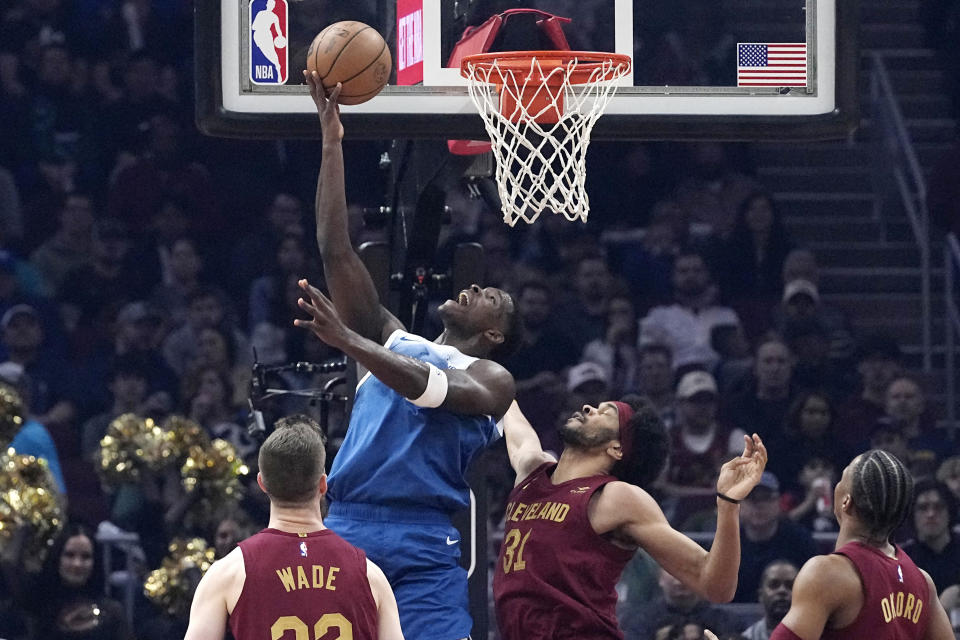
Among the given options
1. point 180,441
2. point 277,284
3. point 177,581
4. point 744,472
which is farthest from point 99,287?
point 744,472

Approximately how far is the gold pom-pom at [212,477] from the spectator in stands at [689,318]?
2.80m

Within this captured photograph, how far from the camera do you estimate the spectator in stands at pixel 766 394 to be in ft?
30.6

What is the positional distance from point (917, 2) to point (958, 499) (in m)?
4.51

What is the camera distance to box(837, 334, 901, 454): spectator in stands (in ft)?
30.7

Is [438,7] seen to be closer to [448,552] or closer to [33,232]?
[448,552]

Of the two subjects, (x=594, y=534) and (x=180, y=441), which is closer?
(x=594, y=534)

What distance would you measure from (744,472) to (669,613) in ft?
9.81

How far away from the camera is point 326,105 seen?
5.00 metres

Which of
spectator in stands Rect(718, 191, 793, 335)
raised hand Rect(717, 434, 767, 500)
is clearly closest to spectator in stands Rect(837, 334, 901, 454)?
spectator in stands Rect(718, 191, 793, 335)

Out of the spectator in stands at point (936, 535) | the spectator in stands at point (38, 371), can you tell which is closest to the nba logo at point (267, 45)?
the spectator in stands at point (936, 535)

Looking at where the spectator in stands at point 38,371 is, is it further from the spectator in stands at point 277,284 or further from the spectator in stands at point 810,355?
the spectator in stands at point 810,355

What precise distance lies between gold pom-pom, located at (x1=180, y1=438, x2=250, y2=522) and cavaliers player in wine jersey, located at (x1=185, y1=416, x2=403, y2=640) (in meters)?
3.61

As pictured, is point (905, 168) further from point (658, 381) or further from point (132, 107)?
point (132, 107)

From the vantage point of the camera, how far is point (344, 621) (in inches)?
171
